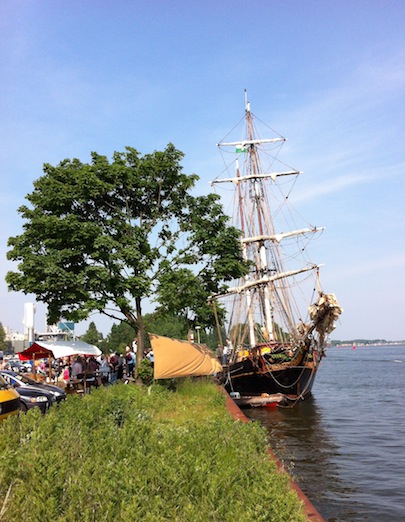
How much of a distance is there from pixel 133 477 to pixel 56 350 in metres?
18.4

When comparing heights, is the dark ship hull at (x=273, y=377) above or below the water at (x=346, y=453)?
above

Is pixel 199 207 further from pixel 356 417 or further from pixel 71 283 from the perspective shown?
pixel 356 417

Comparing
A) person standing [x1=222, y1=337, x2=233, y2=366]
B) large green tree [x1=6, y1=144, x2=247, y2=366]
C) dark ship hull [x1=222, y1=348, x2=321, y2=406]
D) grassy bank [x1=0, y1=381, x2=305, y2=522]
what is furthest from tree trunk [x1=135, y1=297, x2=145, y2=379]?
person standing [x1=222, y1=337, x2=233, y2=366]

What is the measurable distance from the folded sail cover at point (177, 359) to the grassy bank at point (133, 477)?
10341mm

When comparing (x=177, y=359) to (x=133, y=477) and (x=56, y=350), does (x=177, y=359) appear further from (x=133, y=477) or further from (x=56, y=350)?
(x=133, y=477)

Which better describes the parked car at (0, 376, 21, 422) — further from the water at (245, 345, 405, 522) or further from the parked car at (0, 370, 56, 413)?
the water at (245, 345, 405, 522)

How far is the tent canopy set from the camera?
Answer: 2233 centimetres

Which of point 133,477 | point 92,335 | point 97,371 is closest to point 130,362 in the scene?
point 97,371

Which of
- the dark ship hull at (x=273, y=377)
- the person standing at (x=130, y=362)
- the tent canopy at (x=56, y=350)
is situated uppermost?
the tent canopy at (x=56, y=350)

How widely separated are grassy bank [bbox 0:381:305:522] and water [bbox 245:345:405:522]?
6.92ft

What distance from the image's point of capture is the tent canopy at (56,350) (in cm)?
2233

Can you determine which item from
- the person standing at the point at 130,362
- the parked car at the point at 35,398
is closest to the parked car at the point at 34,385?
the parked car at the point at 35,398

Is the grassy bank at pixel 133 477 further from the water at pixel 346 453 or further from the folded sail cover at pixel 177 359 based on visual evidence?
the folded sail cover at pixel 177 359

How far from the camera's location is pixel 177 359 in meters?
18.5
